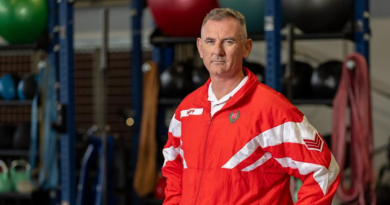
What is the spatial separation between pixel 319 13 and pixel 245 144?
8.62 ft

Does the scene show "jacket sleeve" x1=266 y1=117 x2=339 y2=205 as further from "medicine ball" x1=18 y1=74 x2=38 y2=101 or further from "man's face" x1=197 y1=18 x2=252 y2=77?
"medicine ball" x1=18 y1=74 x2=38 y2=101

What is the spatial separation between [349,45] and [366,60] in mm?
3256

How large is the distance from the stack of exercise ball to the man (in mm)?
3793

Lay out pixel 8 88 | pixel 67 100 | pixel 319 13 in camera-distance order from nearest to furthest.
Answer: pixel 319 13 → pixel 67 100 → pixel 8 88

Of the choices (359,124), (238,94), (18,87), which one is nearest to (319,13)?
(359,124)

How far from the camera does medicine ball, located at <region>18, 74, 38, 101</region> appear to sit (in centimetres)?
532

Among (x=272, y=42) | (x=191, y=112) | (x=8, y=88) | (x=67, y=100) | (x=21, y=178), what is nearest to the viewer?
(x=191, y=112)

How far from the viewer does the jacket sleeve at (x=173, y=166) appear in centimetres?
200

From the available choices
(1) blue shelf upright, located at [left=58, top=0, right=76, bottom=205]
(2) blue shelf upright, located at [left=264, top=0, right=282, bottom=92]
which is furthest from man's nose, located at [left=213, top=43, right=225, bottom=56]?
(1) blue shelf upright, located at [left=58, top=0, right=76, bottom=205]

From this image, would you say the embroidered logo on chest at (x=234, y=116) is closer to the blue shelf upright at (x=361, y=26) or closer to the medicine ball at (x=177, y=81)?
the blue shelf upright at (x=361, y=26)

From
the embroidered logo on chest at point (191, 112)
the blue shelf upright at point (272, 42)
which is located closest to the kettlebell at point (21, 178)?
the blue shelf upright at point (272, 42)

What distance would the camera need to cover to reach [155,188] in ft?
16.2

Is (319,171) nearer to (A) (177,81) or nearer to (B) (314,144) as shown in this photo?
(B) (314,144)

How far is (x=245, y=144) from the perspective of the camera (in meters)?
1.75
